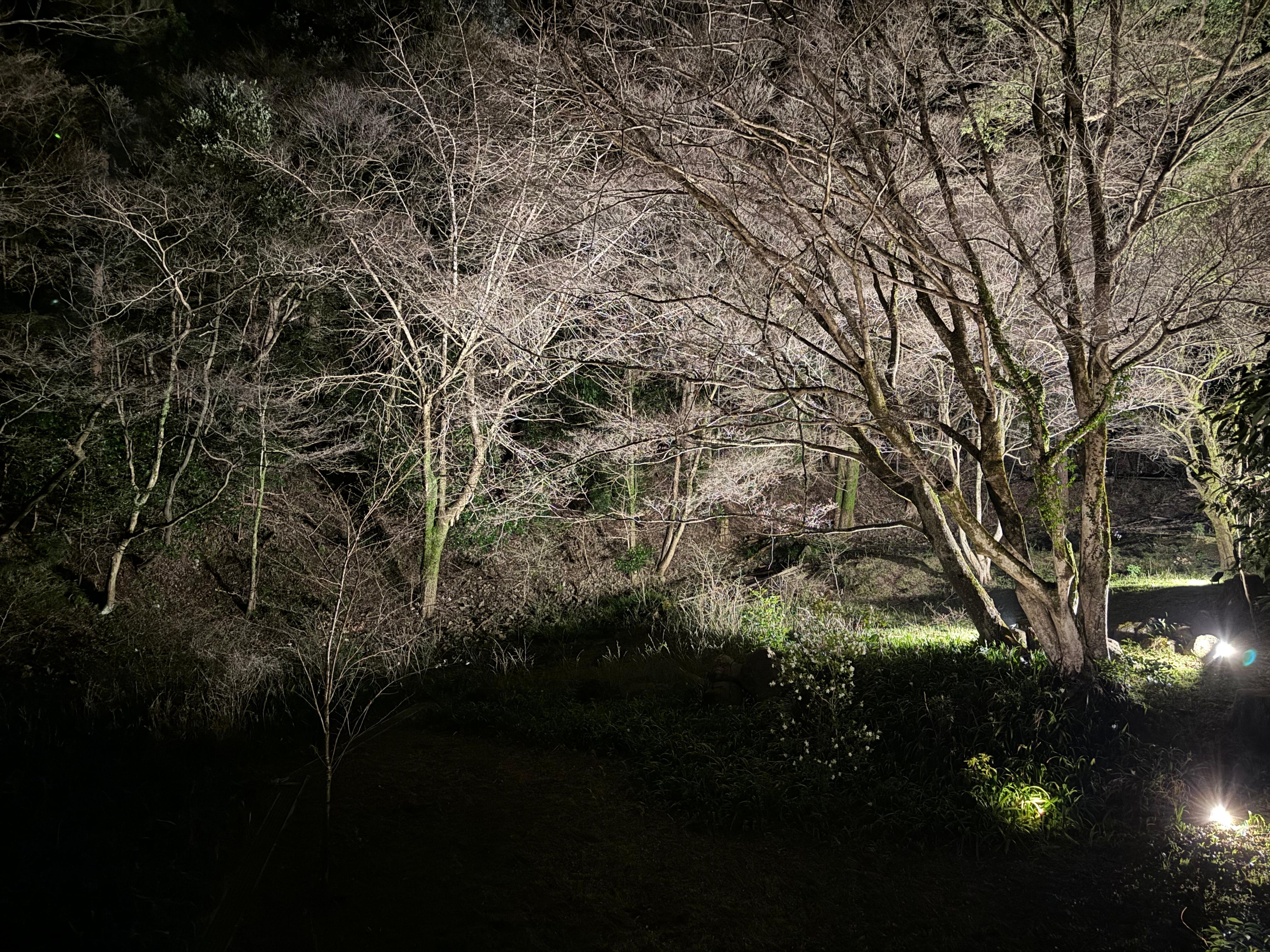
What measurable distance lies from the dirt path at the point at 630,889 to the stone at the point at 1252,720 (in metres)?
1.64

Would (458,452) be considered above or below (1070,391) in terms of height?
below

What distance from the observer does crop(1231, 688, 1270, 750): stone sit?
14.4 feet

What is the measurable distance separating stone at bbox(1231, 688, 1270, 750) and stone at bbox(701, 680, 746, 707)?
128 inches

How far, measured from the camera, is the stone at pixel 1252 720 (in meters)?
4.40

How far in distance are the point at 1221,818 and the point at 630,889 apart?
3243mm

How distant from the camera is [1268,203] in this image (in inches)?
226

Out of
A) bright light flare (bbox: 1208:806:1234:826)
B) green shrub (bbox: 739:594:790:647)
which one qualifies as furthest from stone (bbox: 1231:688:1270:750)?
green shrub (bbox: 739:594:790:647)

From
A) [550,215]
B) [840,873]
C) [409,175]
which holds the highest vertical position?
[409,175]

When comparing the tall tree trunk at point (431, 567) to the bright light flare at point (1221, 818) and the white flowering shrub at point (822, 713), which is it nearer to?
the white flowering shrub at point (822, 713)

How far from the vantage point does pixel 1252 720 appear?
14.9 feet

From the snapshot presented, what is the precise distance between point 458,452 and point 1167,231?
9.26 m

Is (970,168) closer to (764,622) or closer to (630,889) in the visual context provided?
(764,622)

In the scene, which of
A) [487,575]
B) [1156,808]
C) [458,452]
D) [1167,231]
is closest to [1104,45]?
[1167,231]

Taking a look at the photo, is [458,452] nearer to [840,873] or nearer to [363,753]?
[363,753]
